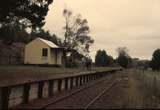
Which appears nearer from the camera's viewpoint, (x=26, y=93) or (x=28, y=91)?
(x=26, y=93)

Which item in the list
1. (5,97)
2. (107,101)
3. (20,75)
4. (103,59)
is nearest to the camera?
(5,97)

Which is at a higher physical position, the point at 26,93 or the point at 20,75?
the point at 20,75

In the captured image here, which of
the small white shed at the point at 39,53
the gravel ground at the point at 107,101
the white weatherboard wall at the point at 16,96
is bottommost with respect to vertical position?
the gravel ground at the point at 107,101

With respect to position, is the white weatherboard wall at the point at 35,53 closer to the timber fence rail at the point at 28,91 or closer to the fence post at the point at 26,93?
the timber fence rail at the point at 28,91

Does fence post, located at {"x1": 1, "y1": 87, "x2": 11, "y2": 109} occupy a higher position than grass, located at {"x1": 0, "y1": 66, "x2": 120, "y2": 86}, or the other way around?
grass, located at {"x1": 0, "y1": 66, "x2": 120, "y2": 86}

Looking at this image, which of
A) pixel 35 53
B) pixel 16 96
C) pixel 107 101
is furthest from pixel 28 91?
pixel 35 53

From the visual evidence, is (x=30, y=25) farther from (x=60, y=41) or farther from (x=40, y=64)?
(x=60, y=41)

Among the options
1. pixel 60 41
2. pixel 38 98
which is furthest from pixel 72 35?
pixel 38 98

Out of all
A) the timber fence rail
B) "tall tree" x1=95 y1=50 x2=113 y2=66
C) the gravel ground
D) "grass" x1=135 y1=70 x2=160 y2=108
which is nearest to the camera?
the timber fence rail

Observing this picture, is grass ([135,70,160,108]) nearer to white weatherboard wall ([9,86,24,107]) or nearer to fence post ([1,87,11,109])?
white weatherboard wall ([9,86,24,107])

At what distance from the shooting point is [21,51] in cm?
8381

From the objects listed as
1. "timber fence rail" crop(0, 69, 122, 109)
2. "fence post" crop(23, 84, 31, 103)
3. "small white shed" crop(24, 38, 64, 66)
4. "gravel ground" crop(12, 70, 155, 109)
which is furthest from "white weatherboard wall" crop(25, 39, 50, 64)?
"fence post" crop(23, 84, 31, 103)

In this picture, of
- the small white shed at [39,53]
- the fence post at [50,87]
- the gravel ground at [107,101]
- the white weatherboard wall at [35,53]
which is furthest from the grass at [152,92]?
the white weatherboard wall at [35,53]

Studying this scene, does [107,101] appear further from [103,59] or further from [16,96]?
[103,59]
